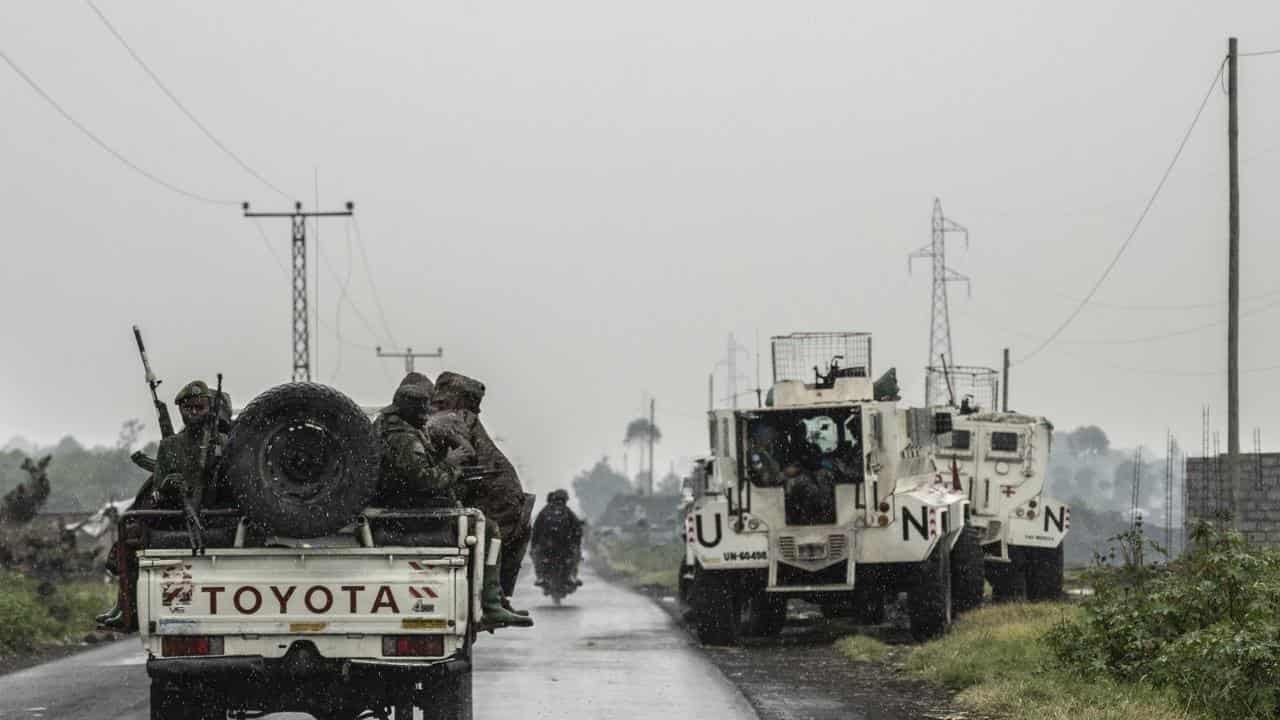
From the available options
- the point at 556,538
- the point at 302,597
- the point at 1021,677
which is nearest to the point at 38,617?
the point at 556,538

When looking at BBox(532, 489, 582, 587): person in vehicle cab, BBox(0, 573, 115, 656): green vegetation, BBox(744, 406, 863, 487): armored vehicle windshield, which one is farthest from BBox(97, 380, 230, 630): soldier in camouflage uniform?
BBox(532, 489, 582, 587): person in vehicle cab

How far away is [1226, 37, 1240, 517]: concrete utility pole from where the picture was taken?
30531 millimetres

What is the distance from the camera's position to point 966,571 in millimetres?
24531

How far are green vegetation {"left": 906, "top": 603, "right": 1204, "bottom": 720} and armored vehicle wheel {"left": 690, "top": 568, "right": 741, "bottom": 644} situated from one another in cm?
264

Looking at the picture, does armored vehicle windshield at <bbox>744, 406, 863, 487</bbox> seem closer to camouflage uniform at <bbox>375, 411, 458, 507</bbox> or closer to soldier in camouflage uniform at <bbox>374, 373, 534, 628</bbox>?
soldier in camouflage uniform at <bbox>374, 373, 534, 628</bbox>

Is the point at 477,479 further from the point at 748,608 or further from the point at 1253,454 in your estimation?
the point at 1253,454

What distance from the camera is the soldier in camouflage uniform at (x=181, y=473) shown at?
11.1 meters

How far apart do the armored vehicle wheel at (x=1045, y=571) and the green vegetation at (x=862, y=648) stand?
6939mm

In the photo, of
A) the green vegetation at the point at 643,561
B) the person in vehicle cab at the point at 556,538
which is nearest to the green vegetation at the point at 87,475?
the green vegetation at the point at 643,561

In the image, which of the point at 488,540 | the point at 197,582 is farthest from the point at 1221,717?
the point at 197,582

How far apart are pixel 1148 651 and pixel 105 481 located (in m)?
127

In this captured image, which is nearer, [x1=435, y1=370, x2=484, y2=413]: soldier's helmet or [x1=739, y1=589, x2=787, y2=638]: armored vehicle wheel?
[x1=435, y1=370, x2=484, y2=413]: soldier's helmet

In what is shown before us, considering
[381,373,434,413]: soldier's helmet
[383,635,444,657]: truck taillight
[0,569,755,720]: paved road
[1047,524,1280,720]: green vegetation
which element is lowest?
[0,569,755,720]: paved road

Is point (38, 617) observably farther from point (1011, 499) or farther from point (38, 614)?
point (1011, 499)
